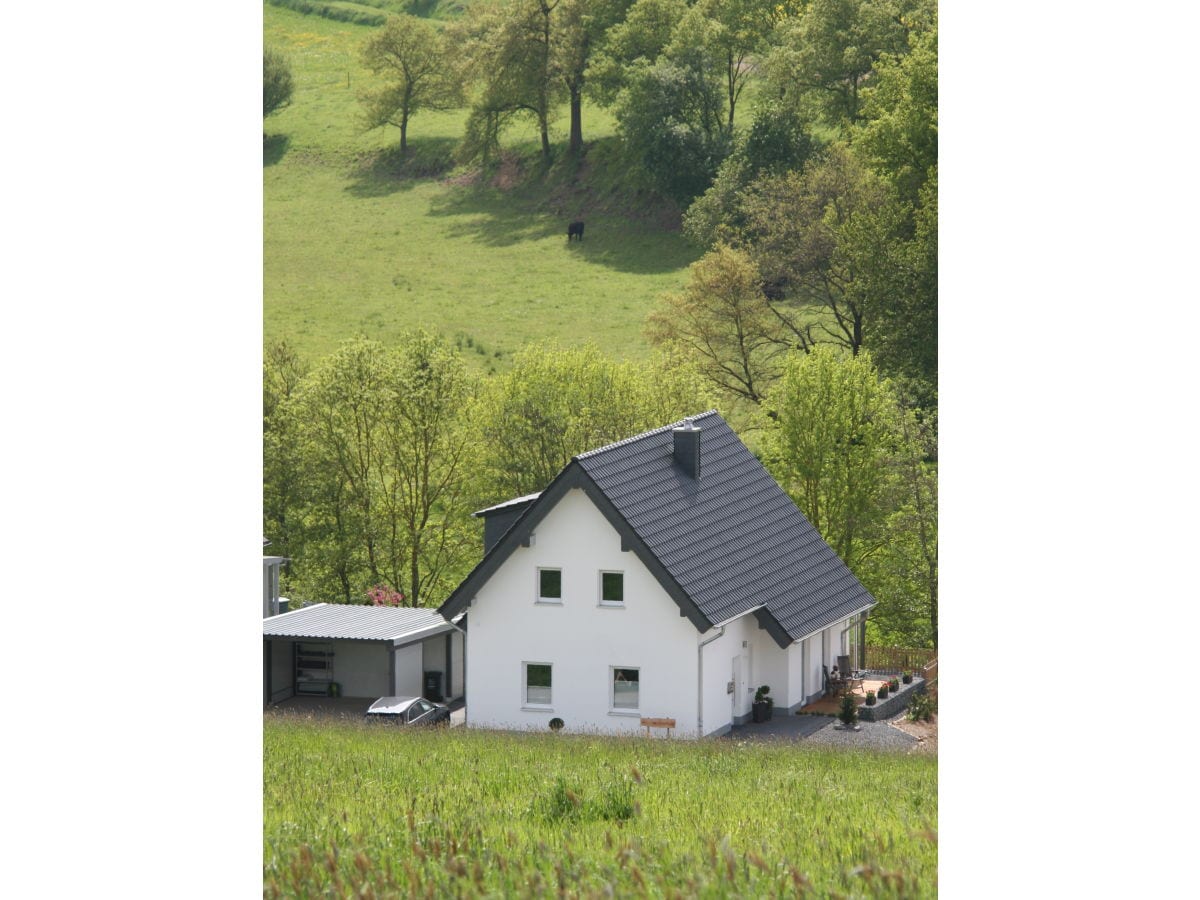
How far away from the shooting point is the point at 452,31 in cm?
4428

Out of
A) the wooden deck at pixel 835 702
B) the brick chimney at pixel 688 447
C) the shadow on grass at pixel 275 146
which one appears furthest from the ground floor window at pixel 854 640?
the shadow on grass at pixel 275 146

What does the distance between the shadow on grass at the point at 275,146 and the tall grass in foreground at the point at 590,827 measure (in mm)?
39231

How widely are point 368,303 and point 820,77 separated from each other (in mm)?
13271

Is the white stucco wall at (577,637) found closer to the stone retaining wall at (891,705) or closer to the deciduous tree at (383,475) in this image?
the stone retaining wall at (891,705)

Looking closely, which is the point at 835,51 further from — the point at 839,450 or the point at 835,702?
the point at 835,702

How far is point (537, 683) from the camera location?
789 inches

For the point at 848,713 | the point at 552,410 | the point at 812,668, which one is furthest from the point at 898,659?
the point at 552,410

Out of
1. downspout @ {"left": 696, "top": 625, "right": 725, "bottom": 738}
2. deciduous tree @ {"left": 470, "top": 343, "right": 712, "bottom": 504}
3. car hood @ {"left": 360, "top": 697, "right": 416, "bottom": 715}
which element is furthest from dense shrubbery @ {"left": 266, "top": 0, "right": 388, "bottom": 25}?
downspout @ {"left": 696, "top": 625, "right": 725, "bottom": 738}

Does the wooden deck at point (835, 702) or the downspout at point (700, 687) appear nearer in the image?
the downspout at point (700, 687)

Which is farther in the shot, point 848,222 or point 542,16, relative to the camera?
point 542,16

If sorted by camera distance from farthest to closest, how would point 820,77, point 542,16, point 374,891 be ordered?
point 542,16, point 820,77, point 374,891

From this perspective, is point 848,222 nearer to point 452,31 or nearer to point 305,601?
point 305,601

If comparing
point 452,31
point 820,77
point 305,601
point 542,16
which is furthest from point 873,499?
point 452,31

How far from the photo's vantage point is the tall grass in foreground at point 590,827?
296 inches
